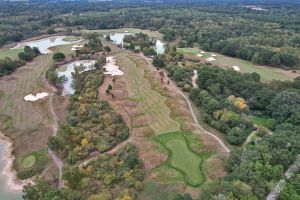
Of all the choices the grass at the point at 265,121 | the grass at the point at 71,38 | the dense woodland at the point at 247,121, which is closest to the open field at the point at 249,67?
the dense woodland at the point at 247,121

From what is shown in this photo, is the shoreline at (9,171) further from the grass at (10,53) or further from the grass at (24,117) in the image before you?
the grass at (10,53)

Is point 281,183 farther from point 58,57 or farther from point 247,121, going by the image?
point 58,57

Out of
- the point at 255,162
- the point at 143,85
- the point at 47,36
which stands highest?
the point at 255,162

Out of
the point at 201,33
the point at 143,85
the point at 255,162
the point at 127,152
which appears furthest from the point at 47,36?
the point at 255,162

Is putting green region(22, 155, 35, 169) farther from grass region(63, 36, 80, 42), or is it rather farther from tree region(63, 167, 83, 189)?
grass region(63, 36, 80, 42)

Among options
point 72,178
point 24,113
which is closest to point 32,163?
point 72,178

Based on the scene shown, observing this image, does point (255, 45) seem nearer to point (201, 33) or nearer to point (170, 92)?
point (201, 33)
